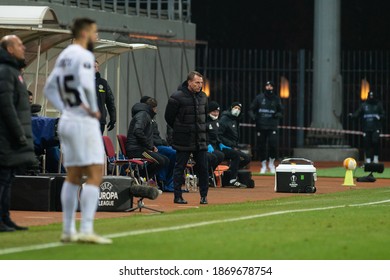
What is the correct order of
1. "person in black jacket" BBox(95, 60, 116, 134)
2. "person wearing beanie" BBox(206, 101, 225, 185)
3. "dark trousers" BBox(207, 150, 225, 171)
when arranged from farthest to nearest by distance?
"person wearing beanie" BBox(206, 101, 225, 185) < "dark trousers" BBox(207, 150, 225, 171) < "person in black jacket" BBox(95, 60, 116, 134)

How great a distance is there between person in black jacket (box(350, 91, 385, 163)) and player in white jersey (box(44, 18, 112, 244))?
23104 millimetres

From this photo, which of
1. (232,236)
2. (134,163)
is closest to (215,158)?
(134,163)

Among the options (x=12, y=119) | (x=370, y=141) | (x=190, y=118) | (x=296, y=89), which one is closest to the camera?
(x=12, y=119)

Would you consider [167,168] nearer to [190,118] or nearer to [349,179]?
[190,118]

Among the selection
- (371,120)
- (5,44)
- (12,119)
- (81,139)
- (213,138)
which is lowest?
(213,138)

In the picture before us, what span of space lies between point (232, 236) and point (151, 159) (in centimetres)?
968

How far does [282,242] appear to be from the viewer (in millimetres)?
11828

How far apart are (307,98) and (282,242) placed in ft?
91.0

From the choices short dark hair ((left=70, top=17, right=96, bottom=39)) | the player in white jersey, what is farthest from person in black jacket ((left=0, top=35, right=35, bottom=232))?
short dark hair ((left=70, top=17, right=96, bottom=39))

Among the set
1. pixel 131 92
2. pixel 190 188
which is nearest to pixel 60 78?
pixel 190 188

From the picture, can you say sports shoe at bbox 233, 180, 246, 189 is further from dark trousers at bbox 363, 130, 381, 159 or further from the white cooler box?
dark trousers at bbox 363, 130, 381, 159

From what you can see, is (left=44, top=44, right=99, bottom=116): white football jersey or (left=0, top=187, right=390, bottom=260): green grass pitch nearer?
(left=0, top=187, right=390, bottom=260): green grass pitch

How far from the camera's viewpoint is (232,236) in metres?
12.3

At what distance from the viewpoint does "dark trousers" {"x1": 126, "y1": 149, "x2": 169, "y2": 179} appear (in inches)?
863
